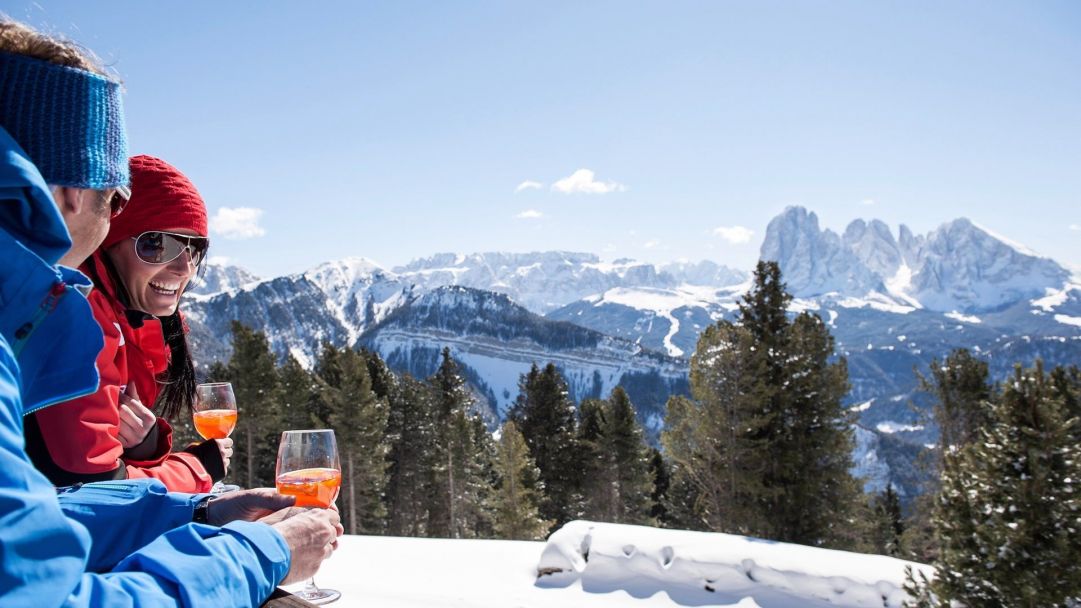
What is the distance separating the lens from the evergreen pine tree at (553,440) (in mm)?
30703

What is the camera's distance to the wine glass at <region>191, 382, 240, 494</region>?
12.7 ft

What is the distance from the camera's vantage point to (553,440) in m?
31.4

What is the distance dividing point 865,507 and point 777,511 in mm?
3903

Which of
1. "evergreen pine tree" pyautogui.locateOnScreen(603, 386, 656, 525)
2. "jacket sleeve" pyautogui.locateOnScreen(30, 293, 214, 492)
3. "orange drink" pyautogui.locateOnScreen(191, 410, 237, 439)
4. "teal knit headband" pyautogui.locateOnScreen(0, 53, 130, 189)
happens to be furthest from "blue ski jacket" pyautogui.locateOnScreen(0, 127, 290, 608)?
"evergreen pine tree" pyautogui.locateOnScreen(603, 386, 656, 525)

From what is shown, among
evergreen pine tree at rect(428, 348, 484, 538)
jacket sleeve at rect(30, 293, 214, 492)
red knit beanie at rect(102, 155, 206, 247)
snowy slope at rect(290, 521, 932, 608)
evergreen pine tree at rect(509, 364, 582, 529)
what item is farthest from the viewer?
evergreen pine tree at rect(509, 364, 582, 529)

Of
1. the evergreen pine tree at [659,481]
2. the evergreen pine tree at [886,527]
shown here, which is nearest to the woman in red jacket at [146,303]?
the evergreen pine tree at [886,527]

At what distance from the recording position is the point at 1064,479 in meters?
7.67

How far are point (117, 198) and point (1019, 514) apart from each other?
9.72 metres

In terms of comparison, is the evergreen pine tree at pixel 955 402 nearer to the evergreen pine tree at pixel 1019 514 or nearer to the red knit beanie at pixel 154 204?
the evergreen pine tree at pixel 1019 514

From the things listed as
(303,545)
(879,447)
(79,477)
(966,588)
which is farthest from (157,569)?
(879,447)

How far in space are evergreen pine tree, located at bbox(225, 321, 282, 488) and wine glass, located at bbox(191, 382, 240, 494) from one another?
22.2 m

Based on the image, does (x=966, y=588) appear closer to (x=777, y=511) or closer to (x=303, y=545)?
(x=303, y=545)

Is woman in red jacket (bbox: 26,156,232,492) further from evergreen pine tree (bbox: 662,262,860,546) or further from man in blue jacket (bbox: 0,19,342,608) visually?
evergreen pine tree (bbox: 662,262,860,546)

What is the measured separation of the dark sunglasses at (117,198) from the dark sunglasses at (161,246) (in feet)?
4.24
